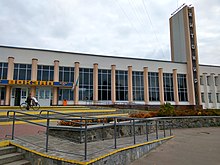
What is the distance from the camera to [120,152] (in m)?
5.16

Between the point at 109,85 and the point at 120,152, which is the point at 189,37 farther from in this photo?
the point at 120,152

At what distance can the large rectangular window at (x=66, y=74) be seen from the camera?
28578mm

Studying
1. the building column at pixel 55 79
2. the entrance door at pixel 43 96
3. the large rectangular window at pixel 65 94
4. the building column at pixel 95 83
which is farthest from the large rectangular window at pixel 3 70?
the building column at pixel 95 83

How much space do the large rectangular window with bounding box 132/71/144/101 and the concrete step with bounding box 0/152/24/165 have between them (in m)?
27.7

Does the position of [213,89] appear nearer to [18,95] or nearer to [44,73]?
[44,73]

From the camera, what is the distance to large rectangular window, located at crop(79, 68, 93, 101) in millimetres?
29203

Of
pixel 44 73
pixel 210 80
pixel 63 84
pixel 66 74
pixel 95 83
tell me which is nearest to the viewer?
pixel 63 84

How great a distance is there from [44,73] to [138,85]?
52.4 ft

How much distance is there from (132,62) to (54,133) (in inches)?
1072

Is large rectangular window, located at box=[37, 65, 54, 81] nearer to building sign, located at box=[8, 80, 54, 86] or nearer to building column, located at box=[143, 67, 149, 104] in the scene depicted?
building sign, located at box=[8, 80, 54, 86]

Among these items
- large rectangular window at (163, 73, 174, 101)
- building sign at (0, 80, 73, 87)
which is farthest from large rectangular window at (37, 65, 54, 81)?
large rectangular window at (163, 73, 174, 101)

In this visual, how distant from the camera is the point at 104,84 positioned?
3058 centimetres

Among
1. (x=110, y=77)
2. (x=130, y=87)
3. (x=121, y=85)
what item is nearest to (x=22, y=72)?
(x=110, y=77)

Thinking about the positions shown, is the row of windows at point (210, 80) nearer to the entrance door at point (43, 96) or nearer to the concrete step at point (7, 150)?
the entrance door at point (43, 96)
